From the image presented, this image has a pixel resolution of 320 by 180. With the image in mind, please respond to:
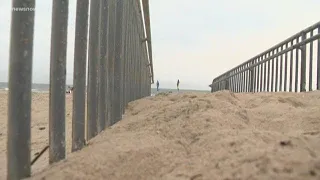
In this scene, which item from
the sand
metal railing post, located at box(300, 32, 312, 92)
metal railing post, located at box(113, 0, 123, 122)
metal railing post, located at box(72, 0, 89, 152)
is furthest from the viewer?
metal railing post, located at box(300, 32, 312, 92)

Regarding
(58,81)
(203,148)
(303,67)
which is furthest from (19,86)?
(303,67)

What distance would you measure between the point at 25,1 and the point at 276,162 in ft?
4.50

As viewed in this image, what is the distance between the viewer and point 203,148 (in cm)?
226

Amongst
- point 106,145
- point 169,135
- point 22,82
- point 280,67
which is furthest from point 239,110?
point 280,67

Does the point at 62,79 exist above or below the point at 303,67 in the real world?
below

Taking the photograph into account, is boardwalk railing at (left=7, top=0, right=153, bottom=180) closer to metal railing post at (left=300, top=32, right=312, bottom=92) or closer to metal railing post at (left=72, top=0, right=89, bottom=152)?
metal railing post at (left=72, top=0, right=89, bottom=152)

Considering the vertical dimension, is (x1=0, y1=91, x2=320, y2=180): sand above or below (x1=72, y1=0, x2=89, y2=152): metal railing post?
below

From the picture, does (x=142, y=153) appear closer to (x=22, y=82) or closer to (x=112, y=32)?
(x=22, y=82)

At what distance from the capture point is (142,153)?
7.59ft

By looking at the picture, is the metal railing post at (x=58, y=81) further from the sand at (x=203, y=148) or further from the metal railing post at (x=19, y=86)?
the metal railing post at (x=19, y=86)

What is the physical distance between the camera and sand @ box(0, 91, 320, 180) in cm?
173

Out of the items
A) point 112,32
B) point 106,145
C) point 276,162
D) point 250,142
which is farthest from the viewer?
point 112,32

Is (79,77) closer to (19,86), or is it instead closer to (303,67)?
(19,86)

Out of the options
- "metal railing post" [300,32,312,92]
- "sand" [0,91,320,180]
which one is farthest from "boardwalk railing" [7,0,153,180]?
"metal railing post" [300,32,312,92]
